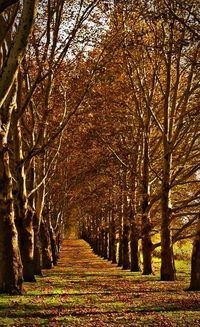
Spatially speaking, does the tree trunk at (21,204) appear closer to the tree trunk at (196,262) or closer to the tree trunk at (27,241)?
the tree trunk at (27,241)

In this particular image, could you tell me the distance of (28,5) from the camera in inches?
396

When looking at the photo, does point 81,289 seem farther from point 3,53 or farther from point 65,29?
point 65,29

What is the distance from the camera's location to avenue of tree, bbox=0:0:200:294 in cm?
1391

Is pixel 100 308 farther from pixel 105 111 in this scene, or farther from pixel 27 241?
pixel 105 111

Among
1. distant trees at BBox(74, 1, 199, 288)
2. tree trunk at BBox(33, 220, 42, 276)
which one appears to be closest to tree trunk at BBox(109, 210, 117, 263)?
distant trees at BBox(74, 1, 199, 288)

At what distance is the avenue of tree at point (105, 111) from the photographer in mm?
13906

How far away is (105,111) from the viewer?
2747 centimetres

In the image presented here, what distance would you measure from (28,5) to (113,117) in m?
18.2

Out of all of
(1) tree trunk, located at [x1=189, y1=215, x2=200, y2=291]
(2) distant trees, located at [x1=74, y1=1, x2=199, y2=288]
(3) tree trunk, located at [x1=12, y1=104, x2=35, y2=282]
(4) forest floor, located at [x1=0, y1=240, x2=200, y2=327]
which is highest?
(2) distant trees, located at [x1=74, y1=1, x2=199, y2=288]

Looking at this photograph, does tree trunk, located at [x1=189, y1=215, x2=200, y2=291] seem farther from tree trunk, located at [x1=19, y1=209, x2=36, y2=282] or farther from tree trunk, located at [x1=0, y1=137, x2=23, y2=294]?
tree trunk, located at [x1=19, y1=209, x2=36, y2=282]

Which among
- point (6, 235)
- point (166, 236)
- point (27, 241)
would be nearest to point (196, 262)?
point (166, 236)

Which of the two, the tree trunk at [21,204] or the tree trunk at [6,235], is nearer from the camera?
the tree trunk at [6,235]

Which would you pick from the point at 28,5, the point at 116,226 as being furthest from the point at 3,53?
the point at 116,226

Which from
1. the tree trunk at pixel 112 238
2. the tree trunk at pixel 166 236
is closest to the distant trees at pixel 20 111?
the tree trunk at pixel 166 236
